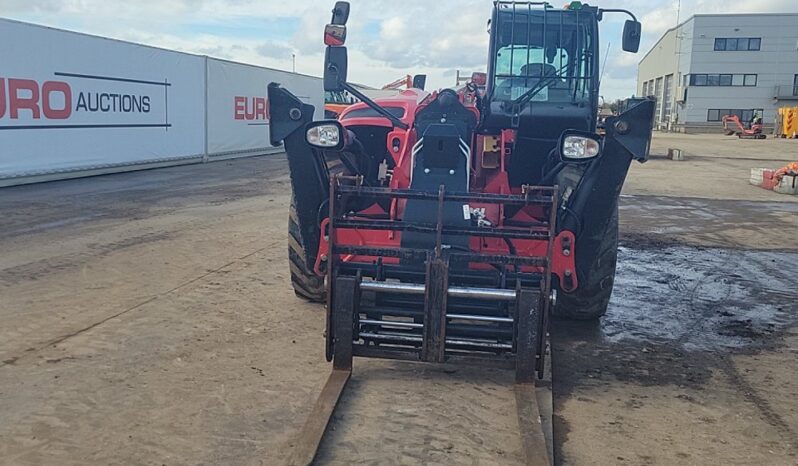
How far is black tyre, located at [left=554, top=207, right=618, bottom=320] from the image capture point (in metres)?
5.43

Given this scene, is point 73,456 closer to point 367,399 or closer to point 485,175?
point 367,399

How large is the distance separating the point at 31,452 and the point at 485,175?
11.5 feet

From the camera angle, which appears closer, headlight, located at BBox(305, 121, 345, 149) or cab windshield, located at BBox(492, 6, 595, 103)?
headlight, located at BBox(305, 121, 345, 149)

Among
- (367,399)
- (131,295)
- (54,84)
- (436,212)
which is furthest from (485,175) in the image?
(54,84)

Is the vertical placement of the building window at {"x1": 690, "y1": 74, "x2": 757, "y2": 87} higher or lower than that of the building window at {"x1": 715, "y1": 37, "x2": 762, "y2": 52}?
lower

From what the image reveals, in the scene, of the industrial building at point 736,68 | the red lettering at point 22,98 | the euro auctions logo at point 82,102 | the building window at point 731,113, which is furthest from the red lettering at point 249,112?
the building window at point 731,113

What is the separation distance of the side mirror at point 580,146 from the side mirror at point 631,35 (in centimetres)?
237

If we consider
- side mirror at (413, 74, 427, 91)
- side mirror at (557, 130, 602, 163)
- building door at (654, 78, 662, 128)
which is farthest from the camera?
building door at (654, 78, 662, 128)

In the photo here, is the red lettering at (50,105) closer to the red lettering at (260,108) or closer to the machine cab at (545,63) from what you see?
the red lettering at (260,108)

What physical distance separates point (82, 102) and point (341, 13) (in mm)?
11240

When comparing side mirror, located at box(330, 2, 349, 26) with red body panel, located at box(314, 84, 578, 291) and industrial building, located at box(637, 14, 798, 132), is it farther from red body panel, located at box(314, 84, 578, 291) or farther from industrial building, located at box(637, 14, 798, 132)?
industrial building, located at box(637, 14, 798, 132)

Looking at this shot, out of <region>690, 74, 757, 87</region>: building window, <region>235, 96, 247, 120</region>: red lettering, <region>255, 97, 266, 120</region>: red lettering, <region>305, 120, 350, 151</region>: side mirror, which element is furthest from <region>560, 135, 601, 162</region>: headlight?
<region>690, 74, 757, 87</region>: building window

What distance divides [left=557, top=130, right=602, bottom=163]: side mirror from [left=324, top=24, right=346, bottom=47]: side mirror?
1.66 metres

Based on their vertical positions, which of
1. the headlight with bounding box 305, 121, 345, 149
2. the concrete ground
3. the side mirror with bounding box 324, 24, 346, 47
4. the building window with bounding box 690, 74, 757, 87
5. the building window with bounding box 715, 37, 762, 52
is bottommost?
the concrete ground
